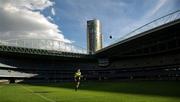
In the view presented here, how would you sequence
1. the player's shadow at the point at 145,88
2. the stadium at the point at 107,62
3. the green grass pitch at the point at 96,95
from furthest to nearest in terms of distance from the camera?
the stadium at the point at 107,62, the player's shadow at the point at 145,88, the green grass pitch at the point at 96,95

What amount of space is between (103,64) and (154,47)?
96.0ft

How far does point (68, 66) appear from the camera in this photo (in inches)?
4761

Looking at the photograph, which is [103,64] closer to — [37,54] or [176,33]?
[37,54]

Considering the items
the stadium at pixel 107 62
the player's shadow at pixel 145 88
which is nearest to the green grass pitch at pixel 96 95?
the player's shadow at pixel 145 88

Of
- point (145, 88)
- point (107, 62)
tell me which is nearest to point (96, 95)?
point (145, 88)

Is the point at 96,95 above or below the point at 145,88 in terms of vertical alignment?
above

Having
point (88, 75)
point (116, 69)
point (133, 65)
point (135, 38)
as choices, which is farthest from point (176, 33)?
point (88, 75)

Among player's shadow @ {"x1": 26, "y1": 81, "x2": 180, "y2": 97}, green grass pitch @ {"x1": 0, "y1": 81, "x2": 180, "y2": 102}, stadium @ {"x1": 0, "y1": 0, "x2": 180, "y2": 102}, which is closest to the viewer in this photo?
green grass pitch @ {"x1": 0, "y1": 81, "x2": 180, "y2": 102}

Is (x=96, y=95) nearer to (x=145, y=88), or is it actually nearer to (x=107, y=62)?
(x=145, y=88)

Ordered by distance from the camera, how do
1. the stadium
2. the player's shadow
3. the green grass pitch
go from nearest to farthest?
the green grass pitch < the player's shadow < the stadium

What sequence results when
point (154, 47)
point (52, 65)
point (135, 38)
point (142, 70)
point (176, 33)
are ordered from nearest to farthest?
point (176, 33), point (135, 38), point (154, 47), point (142, 70), point (52, 65)

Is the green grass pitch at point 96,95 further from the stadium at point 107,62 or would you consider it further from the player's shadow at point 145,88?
the stadium at point 107,62

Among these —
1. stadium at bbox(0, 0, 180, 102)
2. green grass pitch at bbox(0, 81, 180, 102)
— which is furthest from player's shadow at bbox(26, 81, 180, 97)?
stadium at bbox(0, 0, 180, 102)

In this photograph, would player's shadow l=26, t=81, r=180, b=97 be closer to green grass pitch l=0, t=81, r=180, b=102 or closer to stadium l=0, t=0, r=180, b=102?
green grass pitch l=0, t=81, r=180, b=102
